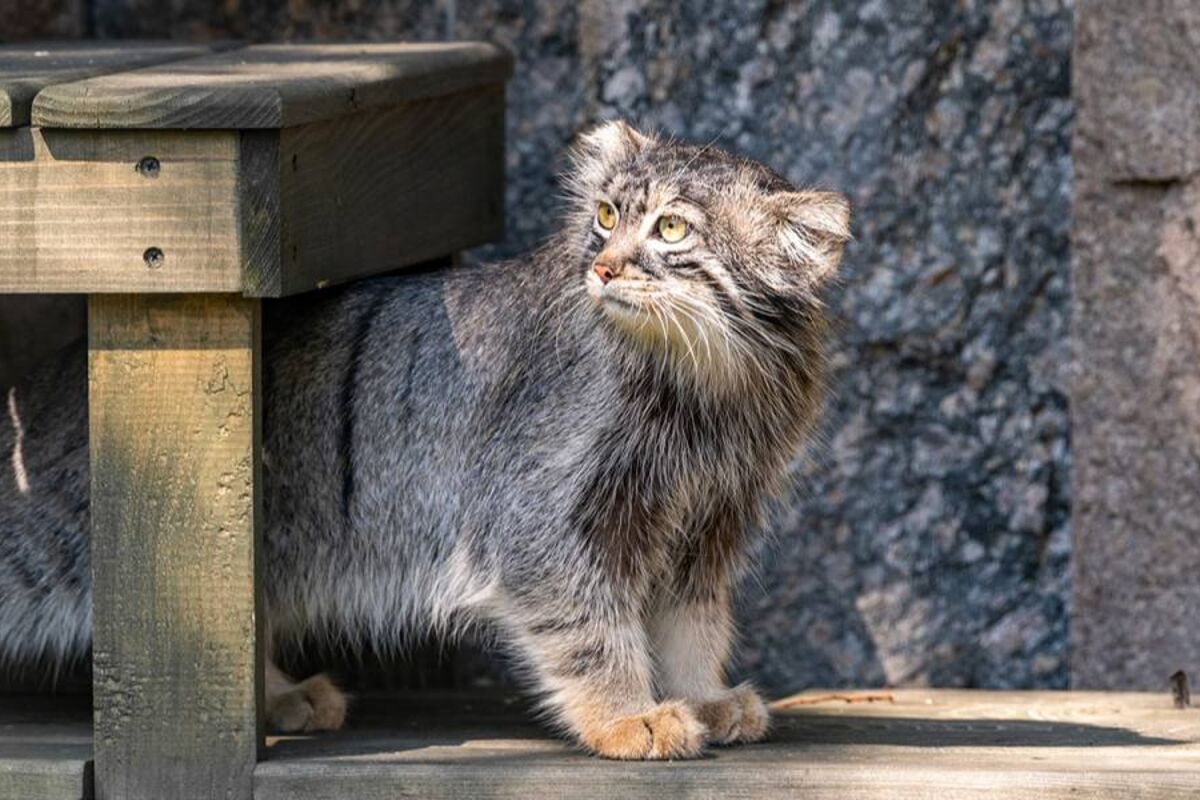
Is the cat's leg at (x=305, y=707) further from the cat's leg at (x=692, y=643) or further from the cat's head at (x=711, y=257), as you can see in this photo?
the cat's head at (x=711, y=257)

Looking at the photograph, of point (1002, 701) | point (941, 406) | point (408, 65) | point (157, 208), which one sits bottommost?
point (1002, 701)

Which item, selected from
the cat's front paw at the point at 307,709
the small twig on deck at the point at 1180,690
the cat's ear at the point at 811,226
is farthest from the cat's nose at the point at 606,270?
the small twig on deck at the point at 1180,690

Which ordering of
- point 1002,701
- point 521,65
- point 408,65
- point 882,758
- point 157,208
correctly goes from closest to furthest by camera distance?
1. point 157,208
2. point 882,758
3. point 408,65
4. point 1002,701
5. point 521,65

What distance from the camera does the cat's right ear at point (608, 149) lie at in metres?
3.82

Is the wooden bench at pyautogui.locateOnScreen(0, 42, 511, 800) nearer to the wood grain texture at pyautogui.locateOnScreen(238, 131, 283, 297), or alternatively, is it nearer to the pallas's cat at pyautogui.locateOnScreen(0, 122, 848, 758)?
the wood grain texture at pyautogui.locateOnScreen(238, 131, 283, 297)

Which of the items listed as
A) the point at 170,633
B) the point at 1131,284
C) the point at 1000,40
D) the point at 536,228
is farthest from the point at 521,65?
the point at 170,633

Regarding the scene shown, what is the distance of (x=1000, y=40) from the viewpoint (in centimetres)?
441

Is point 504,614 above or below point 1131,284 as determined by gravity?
below

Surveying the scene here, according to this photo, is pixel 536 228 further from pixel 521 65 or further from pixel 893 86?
pixel 893 86

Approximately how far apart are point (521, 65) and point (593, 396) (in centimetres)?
119

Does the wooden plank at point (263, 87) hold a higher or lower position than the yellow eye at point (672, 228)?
higher

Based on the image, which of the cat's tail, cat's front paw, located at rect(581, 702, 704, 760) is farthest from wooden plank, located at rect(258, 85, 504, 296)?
cat's front paw, located at rect(581, 702, 704, 760)

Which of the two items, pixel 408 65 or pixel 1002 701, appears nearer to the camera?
pixel 408 65

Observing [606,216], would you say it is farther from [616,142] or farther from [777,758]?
[777,758]
